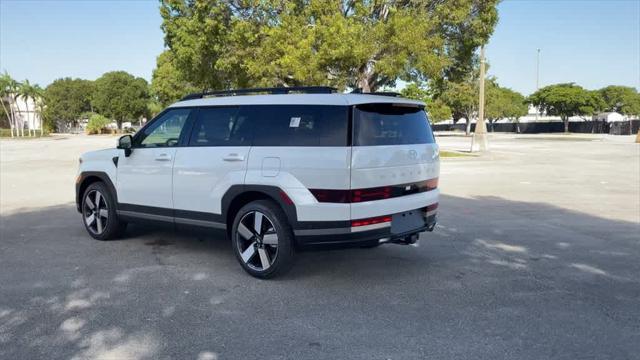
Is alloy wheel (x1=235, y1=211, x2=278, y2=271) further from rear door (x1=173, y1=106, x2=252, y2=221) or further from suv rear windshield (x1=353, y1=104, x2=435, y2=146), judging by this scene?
suv rear windshield (x1=353, y1=104, x2=435, y2=146)

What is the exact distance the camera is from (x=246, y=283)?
17.4 feet

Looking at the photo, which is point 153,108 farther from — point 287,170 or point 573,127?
point 287,170

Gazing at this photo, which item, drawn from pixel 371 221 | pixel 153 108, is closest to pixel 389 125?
pixel 371 221

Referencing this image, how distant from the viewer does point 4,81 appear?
290ft

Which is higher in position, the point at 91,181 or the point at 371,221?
the point at 91,181

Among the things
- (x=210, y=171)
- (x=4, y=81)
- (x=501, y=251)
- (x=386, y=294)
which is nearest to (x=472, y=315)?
(x=386, y=294)

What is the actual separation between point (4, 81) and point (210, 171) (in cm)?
9867

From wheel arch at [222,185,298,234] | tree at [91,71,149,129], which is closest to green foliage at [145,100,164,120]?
tree at [91,71,149,129]

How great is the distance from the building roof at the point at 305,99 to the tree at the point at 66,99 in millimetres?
A: 106653

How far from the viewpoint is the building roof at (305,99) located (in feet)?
16.7

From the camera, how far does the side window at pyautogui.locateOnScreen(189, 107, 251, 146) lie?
5.57m

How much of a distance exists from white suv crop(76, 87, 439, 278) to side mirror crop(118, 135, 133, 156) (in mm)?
21

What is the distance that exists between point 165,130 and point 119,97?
91.7m

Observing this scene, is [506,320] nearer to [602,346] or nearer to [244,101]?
[602,346]
